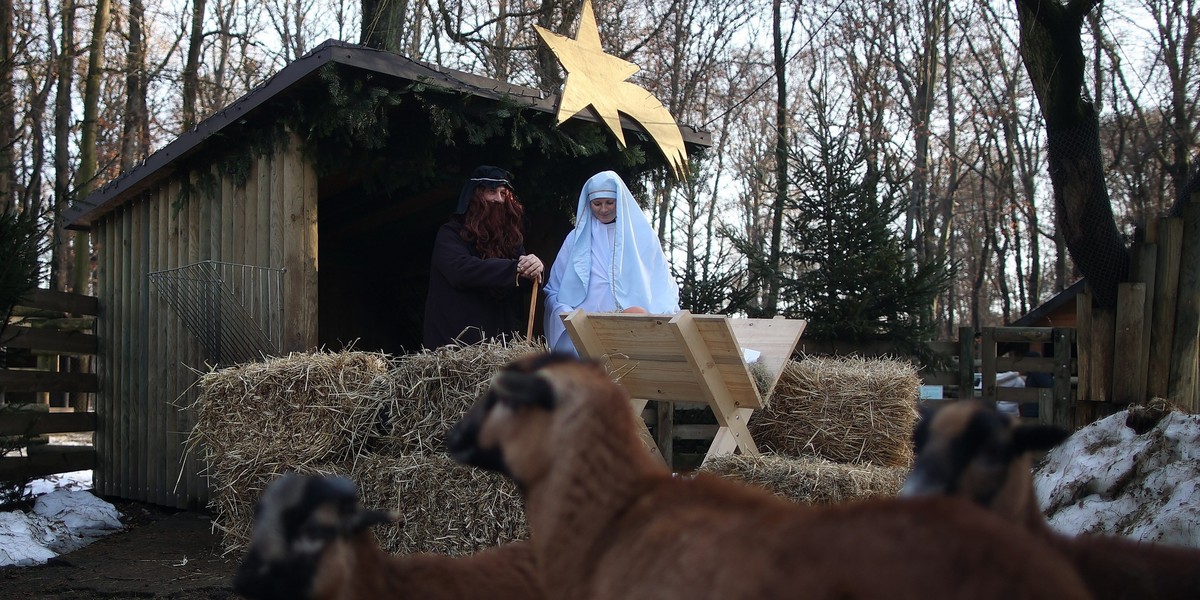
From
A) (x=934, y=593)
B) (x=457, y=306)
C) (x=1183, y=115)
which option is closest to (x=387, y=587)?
(x=934, y=593)

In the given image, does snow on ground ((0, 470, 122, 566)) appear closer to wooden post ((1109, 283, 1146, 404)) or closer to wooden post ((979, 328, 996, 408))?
wooden post ((1109, 283, 1146, 404))

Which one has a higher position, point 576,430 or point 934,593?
point 576,430

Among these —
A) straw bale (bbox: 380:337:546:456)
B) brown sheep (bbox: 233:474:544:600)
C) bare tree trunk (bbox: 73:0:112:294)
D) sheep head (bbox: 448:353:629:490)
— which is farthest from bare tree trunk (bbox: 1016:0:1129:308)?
bare tree trunk (bbox: 73:0:112:294)

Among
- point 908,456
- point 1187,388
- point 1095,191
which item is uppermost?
point 1095,191

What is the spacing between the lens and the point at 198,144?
820cm

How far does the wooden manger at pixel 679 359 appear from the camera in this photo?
5801mm

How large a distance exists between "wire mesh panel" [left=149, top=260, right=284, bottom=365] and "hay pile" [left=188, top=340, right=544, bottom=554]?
3.07 feet

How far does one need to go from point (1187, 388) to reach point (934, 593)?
6387mm

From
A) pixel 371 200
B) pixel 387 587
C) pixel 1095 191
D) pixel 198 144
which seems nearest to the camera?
pixel 387 587

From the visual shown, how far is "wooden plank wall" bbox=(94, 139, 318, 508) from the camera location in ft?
25.6

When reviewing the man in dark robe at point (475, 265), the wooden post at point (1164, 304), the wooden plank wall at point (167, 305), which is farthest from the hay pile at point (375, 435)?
the wooden post at point (1164, 304)

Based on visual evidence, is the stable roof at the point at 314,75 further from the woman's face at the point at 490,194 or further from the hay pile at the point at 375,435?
the hay pile at the point at 375,435

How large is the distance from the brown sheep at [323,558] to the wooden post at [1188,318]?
602 cm

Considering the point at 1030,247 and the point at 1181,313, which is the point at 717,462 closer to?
the point at 1181,313
